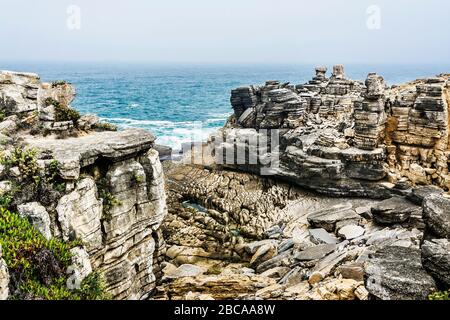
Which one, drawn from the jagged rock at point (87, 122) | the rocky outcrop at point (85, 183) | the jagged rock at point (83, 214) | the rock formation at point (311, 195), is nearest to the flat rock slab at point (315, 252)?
the rock formation at point (311, 195)

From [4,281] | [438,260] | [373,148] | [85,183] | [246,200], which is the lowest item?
[246,200]

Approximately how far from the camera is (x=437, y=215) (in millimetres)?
10914

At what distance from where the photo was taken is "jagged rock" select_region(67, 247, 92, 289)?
1202cm

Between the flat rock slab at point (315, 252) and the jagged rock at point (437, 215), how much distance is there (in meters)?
8.92

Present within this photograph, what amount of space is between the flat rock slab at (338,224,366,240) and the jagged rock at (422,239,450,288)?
12.1 m

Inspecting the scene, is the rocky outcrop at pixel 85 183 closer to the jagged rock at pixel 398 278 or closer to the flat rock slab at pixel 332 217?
the jagged rock at pixel 398 278

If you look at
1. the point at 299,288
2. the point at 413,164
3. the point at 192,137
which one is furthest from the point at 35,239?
the point at 192,137

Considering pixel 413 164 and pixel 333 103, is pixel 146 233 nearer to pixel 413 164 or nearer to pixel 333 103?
pixel 413 164

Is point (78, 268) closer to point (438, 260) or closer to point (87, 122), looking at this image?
point (87, 122)

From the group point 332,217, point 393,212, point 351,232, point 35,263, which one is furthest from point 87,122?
point 393,212

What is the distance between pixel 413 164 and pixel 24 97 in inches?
967

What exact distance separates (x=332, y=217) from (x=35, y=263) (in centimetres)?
1837

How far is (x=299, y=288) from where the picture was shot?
15.7m
